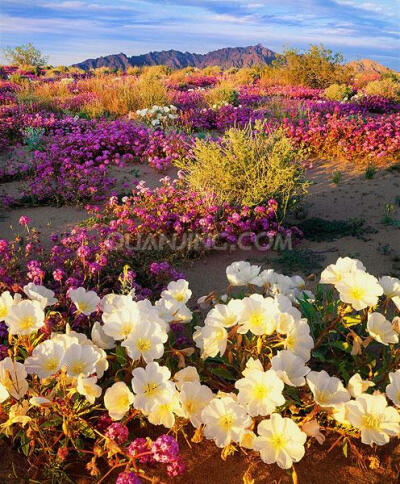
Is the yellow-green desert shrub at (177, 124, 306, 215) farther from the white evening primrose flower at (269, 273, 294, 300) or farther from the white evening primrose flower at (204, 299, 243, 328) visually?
the white evening primrose flower at (204, 299, 243, 328)

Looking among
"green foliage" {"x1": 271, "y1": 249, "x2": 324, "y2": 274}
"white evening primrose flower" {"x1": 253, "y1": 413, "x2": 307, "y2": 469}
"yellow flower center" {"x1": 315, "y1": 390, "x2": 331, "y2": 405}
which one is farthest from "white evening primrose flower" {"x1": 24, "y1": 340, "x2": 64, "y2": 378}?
"green foliage" {"x1": 271, "y1": 249, "x2": 324, "y2": 274}

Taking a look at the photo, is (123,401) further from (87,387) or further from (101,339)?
(101,339)

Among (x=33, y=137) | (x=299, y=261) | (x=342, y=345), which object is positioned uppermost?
(x=33, y=137)

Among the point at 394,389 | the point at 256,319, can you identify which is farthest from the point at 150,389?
the point at 394,389

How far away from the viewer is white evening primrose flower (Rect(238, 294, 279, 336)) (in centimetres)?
211

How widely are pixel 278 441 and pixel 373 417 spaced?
0.43 meters

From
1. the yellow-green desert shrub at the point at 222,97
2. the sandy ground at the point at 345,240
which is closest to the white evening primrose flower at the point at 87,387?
the sandy ground at the point at 345,240

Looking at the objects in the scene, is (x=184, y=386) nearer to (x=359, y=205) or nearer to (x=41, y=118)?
(x=359, y=205)

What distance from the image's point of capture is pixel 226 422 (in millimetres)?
1964

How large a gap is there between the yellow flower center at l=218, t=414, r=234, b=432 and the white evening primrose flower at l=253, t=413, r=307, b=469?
13cm

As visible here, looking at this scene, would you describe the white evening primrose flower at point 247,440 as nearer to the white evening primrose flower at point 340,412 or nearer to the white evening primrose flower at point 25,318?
the white evening primrose flower at point 340,412

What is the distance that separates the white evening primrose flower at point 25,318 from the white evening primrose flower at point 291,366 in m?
1.13

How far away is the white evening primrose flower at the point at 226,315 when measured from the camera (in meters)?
2.23

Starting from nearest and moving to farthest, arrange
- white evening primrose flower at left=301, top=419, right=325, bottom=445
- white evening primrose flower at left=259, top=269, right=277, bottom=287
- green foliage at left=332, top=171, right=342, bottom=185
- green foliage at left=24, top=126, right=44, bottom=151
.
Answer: white evening primrose flower at left=301, top=419, right=325, bottom=445
white evening primrose flower at left=259, top=269, right=277, bottom=287
green foliage at left=332, top=171, right=342, bottom=185
green foliage at left=24, top=126, right=44, bottom=151
